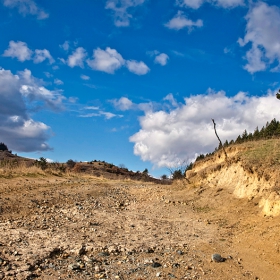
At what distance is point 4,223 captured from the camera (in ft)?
30.5

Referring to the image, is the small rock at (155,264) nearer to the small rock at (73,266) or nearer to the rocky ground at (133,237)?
the rocky ground at (133,237)

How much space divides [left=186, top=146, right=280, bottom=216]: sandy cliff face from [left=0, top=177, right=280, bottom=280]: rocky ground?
0.39 meters

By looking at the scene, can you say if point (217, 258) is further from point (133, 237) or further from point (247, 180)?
point (247, 180)

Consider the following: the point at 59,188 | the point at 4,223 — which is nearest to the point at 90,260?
the point at 4,223

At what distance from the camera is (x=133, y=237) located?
8.93 m

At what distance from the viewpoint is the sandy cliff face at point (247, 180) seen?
10.1 m

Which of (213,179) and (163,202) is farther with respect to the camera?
(213,179)

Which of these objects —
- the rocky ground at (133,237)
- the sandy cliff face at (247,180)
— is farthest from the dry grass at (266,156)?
the rocky ground at (133,237)

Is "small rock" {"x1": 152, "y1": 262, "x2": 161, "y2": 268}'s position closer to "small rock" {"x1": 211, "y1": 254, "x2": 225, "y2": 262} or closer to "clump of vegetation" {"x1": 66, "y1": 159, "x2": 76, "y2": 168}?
"small rock" {"x1": 211, "y1": 254, "x2": 225, "y2": 262}

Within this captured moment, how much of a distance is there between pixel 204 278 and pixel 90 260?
104 inches

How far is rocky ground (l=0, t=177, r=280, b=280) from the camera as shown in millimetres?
6574

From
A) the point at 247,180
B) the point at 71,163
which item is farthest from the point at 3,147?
the point at 247,180

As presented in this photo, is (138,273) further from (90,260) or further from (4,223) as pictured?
(4,223)

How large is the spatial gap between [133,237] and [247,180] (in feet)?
20.2
